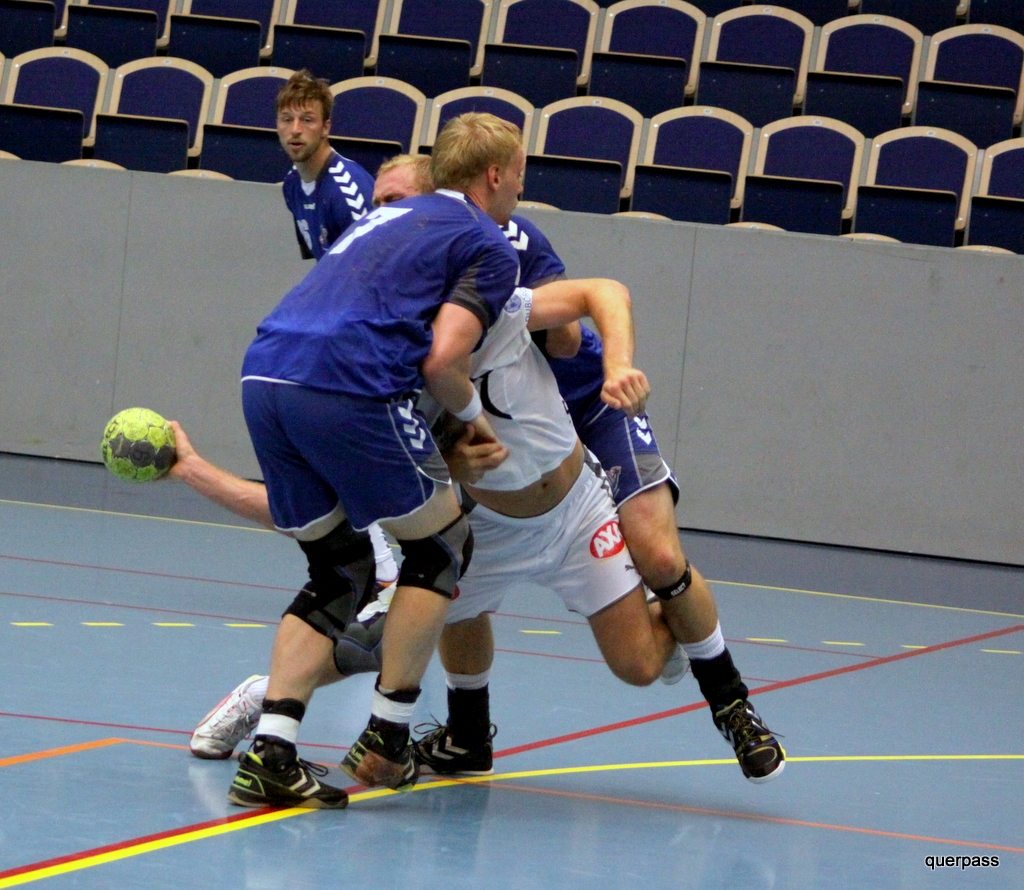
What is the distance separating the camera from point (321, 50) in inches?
435

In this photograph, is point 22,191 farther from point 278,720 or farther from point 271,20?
point 278,720

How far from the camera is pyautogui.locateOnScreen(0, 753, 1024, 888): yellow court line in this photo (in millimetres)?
2678

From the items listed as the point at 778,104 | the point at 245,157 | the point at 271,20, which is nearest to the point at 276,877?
the point at 245,157

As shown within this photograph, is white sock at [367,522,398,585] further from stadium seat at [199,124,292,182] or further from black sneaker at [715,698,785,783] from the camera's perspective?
stadium seat at [199,124,292,182]

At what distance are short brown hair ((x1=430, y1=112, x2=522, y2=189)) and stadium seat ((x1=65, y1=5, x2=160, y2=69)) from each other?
336 inches

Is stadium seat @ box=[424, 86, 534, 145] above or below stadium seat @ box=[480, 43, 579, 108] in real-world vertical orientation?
below

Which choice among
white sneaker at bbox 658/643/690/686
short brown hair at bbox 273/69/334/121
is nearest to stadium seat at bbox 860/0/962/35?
short brown hair at bbox 273/69/334/121

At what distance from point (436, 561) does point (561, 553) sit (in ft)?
1.42

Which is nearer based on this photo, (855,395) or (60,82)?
(855,395)

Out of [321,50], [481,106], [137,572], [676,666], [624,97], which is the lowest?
[137,572]

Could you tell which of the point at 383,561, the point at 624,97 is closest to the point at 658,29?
the point at 624,97

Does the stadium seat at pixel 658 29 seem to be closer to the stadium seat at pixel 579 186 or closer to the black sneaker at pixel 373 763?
the stadium seat at pixel 579 186

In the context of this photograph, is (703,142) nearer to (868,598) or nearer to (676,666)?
(868,598)

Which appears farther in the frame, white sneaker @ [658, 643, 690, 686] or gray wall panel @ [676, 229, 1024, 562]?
gray wall panel @ [676, 229, 1024, 562]
